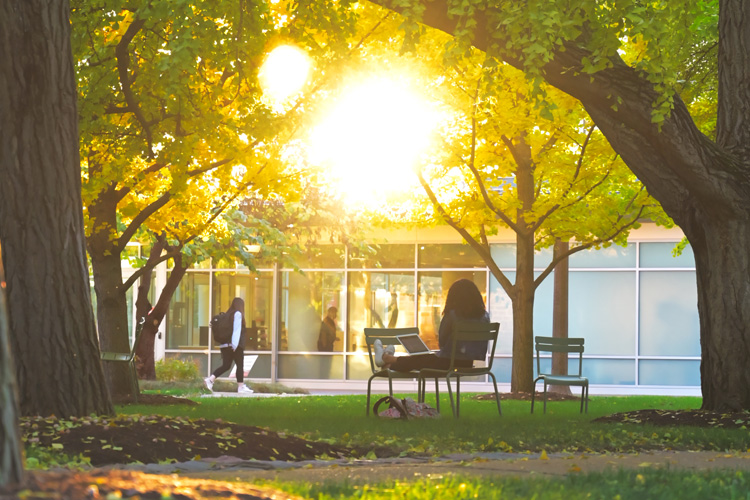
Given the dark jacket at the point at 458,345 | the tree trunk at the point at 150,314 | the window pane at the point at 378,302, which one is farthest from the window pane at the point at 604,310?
the dark jacket at the point at 458,345

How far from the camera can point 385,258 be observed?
26469 millimetres

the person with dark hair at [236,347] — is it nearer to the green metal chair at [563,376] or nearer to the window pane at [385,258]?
the window pane at [385,258]

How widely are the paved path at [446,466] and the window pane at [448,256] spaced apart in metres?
18.3

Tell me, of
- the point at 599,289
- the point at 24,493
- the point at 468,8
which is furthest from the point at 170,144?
the point at 599,289

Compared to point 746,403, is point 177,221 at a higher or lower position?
higher

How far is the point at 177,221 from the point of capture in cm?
1672

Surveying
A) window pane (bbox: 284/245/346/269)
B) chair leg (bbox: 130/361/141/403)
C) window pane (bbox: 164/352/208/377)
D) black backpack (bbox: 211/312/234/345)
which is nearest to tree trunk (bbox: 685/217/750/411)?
chair leg (bbox: 130/361/141/403)

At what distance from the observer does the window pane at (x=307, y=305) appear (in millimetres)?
26906

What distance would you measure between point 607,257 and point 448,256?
3.90 metres

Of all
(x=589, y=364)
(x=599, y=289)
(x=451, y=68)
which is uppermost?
(x=451, y=68)

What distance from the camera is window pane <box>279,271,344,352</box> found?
1059 inches

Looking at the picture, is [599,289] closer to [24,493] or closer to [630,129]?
[630,129]

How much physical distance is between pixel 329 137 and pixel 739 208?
7914 mm

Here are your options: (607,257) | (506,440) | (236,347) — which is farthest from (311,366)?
(506,440)
